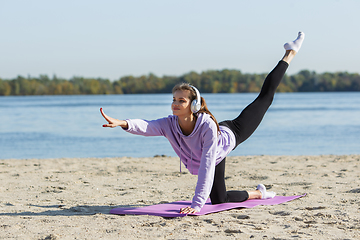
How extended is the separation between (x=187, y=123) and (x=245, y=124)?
2.61 feet

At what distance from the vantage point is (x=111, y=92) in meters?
97.7

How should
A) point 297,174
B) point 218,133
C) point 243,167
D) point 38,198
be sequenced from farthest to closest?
point 243,167 → point 297,174 → point 38,198 → point 218,133

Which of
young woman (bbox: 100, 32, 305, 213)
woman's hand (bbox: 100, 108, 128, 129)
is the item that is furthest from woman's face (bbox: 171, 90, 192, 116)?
woman's hand (bbox: 100, 108, 128, 129)

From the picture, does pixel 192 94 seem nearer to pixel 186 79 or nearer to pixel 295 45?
pixel 295 45

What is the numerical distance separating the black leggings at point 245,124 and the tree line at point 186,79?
73.5 m

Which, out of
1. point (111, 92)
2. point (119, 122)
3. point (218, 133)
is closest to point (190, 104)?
point (218, 133)

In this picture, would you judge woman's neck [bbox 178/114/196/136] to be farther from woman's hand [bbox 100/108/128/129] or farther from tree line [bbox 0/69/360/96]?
tree line [bbox 0/69/360/96]

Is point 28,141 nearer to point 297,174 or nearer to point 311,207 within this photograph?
point 297,174

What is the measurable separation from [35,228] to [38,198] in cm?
162

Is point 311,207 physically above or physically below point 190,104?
below

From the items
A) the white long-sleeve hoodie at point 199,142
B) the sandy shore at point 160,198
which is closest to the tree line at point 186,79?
the sandy shore at point 160,198

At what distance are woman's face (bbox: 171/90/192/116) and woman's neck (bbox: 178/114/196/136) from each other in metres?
0.07

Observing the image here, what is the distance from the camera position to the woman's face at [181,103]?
4.04 metres

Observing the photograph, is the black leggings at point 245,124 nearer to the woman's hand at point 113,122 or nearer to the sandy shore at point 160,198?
the sandy shore at point 160,198
